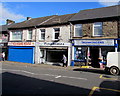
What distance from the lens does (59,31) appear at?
1820cm

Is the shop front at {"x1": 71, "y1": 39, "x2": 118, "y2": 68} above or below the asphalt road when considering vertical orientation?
above

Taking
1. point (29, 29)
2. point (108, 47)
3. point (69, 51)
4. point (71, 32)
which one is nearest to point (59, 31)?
point (71, 32)

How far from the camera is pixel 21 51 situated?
68.7 feet

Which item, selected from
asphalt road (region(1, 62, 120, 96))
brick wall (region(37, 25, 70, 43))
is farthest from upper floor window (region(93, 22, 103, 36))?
asphalt road (region(1, 62, 120, 96))

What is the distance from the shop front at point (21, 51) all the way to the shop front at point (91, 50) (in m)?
6.97

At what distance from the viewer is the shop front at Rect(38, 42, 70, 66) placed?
17431 mm

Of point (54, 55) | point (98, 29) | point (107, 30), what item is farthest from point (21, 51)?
point (107, 30)

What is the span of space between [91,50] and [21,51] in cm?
1128

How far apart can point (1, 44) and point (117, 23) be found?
66.4ft

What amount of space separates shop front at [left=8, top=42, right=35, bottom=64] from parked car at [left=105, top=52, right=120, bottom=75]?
39.3ft

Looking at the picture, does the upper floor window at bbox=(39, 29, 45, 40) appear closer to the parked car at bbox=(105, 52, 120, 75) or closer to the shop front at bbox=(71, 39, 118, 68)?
the shop front at bbox=(71, 39, 118, 68)

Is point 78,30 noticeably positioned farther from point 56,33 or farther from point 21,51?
point 21,51

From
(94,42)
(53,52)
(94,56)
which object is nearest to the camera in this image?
(94,42)

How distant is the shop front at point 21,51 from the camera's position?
19.9 metres
